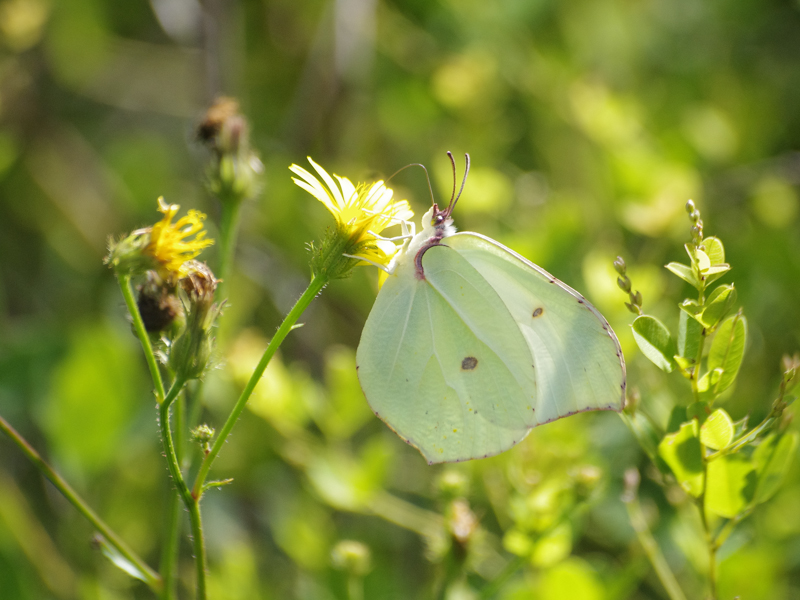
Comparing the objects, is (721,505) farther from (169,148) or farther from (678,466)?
(169,148)

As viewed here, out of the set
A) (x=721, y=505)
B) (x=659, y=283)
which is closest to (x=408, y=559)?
(x=659, y=283)

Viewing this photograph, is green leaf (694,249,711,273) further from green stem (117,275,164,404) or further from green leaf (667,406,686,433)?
green stem (117,275,164,404)

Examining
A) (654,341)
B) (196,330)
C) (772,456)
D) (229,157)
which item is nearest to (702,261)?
(654,341)

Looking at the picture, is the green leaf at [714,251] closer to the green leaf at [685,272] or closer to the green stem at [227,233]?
the green leaf at [685,272]

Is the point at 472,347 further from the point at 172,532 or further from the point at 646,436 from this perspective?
the point at 172,532

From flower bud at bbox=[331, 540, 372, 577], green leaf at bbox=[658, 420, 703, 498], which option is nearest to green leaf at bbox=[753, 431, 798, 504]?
green leaf at bbox=[658, 420, 703, 498]

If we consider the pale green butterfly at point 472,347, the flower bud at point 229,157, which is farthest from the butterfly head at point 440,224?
the flower bud at point 229,157
